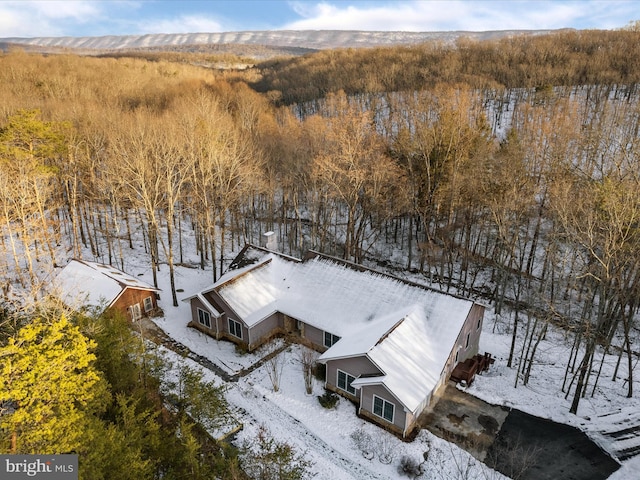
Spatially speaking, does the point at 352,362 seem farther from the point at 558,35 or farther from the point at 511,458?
the point at 558,35

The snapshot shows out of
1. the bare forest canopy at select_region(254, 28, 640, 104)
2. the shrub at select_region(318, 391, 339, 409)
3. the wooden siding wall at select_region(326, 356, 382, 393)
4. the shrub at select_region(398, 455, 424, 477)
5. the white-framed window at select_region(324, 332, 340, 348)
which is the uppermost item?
the bare forest canopy at select_region(254, 28, 640, 104)

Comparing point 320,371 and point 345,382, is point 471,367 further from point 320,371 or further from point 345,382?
point 320,371

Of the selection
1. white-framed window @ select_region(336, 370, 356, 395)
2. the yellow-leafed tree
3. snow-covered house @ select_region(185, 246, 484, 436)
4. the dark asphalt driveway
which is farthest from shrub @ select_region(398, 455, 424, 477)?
the yellow-leafed tree

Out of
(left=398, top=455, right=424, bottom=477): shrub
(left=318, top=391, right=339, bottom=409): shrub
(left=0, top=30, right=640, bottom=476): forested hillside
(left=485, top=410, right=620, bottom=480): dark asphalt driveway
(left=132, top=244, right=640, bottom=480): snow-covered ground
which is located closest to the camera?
(left=398, top=455, right=424, bottom=477): shrub

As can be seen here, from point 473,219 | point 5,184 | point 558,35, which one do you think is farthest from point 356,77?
point 5,184

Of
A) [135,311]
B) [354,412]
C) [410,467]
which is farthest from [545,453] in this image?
[135,311]

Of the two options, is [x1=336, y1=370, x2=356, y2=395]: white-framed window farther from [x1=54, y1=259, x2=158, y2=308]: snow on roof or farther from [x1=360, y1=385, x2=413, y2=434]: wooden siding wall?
[x1=54, y1=259, x2=158, y2=308]: snow on roof

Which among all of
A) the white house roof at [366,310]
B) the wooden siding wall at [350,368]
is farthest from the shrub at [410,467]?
the wooden siding wall at [350,368]

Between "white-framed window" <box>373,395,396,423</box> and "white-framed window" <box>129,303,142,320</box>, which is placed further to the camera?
"white-framed window" <box>129,303,142,320</box>

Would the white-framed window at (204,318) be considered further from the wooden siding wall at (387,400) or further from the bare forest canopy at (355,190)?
the wooden siding wall at (387,400)
